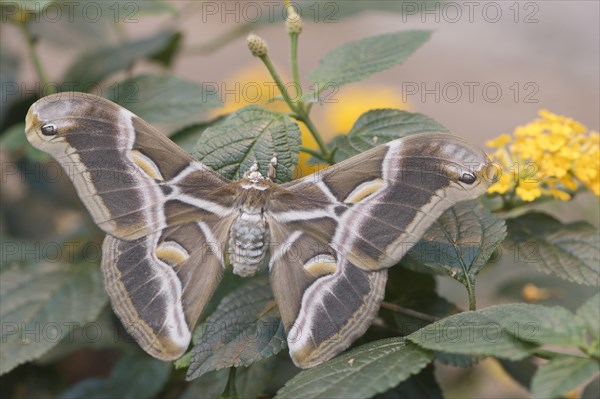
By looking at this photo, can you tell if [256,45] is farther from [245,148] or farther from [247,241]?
[247,241]

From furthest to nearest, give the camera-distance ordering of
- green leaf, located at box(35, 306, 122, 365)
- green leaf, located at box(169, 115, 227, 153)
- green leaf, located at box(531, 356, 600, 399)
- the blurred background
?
1. the blurred background
2. green leaf, located at box(35, 306, 122, 365)
3. green leaf, located at box(169, 115, 227, 153)
4. green leaf, located at box(531, 356, 600, 399)

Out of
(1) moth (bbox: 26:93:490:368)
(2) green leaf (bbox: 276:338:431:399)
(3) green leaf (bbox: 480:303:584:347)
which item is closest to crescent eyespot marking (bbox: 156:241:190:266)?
(1) moth (bbox: 26:93:490:368)

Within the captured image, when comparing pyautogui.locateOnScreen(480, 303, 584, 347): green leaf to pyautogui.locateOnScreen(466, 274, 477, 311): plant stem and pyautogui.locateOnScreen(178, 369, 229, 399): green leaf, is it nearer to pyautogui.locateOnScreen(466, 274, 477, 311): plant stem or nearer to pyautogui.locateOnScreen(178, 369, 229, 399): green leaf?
pyautogui.locateOnScreen(466, 274, 477, 311): plant stem

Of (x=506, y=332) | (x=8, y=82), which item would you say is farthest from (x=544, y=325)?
(x=8, y=82)

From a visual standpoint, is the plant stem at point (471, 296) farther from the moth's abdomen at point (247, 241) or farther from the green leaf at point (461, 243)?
the moth's abdomen at point (247, 241)

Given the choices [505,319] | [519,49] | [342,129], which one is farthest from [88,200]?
[519,49]

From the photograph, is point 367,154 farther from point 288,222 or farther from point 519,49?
point 519,49
